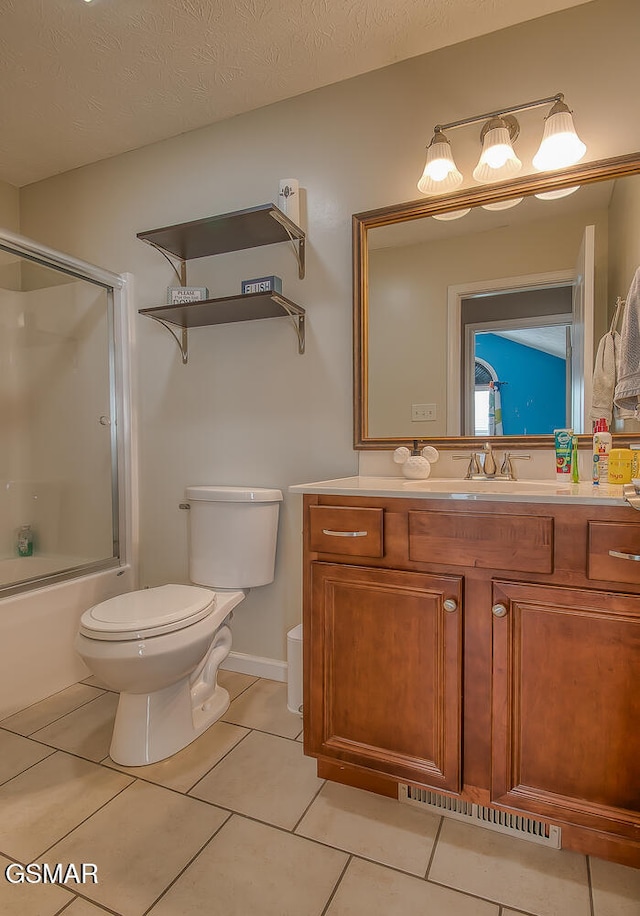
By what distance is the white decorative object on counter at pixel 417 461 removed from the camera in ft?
5.67

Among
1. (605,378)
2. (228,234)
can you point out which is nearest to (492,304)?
(605,378)

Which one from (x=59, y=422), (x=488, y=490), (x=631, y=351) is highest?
(x=631, y=351)

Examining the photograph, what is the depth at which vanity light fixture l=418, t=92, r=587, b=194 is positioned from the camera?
1517mm

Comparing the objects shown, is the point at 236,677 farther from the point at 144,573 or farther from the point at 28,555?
the point at 28,555

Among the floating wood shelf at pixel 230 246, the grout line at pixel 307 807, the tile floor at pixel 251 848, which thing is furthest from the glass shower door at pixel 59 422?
the grout line at pixel 307 807

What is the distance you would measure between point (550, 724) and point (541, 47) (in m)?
2.02

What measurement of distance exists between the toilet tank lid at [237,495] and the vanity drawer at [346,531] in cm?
56

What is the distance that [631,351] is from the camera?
145 cm

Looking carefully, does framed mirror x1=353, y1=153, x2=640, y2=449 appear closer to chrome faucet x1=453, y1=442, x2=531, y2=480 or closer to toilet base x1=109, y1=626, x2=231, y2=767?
chrome faucet x1=453, y1=442, x2=531, y2=480

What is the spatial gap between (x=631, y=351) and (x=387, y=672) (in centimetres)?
114

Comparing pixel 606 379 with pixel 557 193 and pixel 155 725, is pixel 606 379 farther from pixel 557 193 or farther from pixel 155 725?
pixel 155 725

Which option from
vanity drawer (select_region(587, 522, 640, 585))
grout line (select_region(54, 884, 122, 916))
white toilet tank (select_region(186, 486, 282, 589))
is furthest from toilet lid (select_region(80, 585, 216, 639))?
vanity drawer (select_region(587, 522, 640, 585))

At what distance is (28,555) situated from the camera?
2.26m

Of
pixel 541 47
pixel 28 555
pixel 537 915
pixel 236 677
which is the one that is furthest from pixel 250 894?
pixel 541 47
